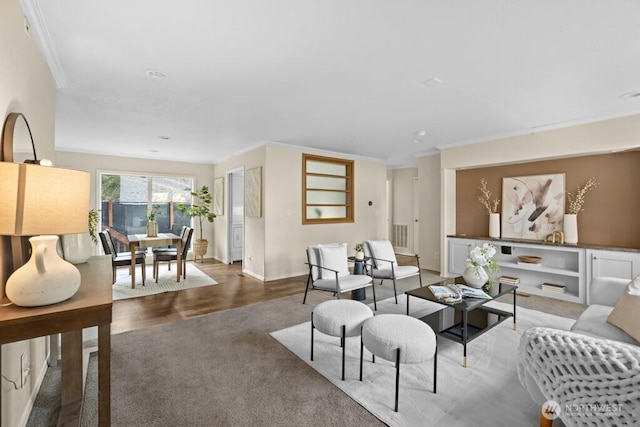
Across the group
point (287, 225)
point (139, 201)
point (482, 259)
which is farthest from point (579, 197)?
point (139, 201)

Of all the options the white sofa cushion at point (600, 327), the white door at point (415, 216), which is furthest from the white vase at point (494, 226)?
the white door at point (415, 216)

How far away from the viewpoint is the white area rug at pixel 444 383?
183 cm

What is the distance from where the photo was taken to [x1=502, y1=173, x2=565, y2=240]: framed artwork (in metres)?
4.46

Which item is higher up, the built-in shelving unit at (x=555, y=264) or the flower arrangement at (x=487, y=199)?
the flower arrangement at (x=487, y=199)

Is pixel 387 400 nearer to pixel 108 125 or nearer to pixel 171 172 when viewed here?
pixel 108 125

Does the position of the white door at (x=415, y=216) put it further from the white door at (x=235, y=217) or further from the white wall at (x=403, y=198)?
the white door at (x=235, y=217)

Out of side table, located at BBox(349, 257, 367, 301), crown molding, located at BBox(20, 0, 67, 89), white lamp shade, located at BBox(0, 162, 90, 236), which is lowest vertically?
side table, located at BBox(349, 257, 367, 301)

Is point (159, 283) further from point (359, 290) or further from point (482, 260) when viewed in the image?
point (482, 260)

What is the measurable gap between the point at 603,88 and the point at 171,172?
7591mm

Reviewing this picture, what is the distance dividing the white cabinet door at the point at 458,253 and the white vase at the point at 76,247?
516 centimetres

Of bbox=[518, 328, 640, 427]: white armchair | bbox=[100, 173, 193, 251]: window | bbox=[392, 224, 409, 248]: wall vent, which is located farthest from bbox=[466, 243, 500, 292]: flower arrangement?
bbox=[100, 173, 193, 251]: window

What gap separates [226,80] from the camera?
284cm

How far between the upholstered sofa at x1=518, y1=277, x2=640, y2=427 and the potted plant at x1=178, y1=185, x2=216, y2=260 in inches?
260

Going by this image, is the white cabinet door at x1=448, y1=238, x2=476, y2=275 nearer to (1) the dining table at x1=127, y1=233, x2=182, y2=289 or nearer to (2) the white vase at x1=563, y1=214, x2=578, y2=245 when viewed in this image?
(2) the white vase at x1=563, y1=214, x2=578, y2=245
